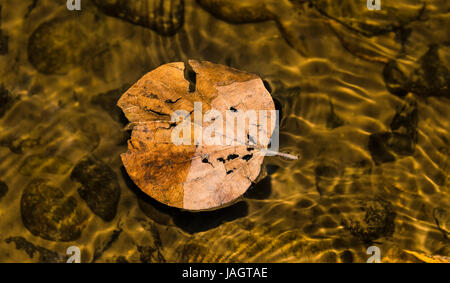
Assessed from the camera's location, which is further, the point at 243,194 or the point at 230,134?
the point at 243,194

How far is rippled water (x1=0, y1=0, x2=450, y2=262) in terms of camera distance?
11.9ft

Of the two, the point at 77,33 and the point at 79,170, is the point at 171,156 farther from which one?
the point at 77,33

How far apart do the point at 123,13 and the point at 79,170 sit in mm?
1666

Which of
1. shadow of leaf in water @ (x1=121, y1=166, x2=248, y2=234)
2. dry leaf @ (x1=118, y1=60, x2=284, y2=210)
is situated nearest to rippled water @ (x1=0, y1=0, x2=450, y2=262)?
shadow of leaf in water @ (x1=121, y1=166, x2=248, y2=234)

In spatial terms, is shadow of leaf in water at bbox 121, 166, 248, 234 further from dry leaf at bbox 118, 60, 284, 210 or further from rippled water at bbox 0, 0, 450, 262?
dry leaf at bbox 118, 60, 284, 210

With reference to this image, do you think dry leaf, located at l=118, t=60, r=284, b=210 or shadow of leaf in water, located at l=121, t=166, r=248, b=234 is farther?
shadow of leaf in water, located at l=121, t=166, r=248, b=234

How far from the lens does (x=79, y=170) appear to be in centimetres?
365

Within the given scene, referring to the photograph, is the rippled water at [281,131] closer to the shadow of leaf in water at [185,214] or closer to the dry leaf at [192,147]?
the shadow of leaf in water at [185,214]

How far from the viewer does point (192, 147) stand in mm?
3213

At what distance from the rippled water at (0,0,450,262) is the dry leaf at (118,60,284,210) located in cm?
36

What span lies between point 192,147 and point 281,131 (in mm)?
994

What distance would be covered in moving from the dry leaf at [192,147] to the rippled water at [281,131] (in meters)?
0.36
